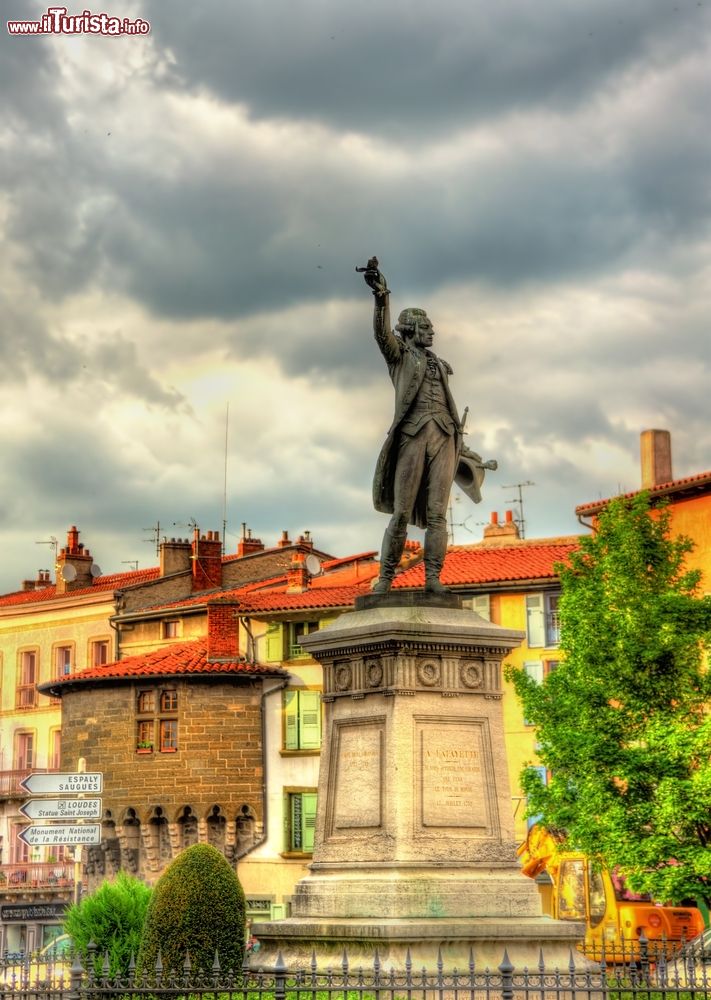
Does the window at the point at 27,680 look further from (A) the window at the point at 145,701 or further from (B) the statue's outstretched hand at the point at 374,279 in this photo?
(B) the statue's outstretched hand at the point at 374,279

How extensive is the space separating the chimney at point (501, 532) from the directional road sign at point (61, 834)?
35624 mm

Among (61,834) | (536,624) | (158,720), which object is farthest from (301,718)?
(61,834)

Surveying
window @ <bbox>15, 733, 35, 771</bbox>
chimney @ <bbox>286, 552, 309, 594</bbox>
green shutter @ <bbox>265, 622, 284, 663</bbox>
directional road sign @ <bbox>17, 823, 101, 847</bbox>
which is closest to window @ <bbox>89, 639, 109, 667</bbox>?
window @ <bbox>15, 733, 35, 771</bbox>

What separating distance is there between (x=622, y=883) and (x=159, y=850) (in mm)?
13873

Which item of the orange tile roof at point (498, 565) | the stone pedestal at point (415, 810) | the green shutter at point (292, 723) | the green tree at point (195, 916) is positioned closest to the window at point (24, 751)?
the green shutter at point (292, 723)

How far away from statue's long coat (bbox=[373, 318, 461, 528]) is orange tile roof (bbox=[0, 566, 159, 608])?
4281cm

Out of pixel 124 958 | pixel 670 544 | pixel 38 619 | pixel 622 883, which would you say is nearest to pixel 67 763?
pixel 38 619

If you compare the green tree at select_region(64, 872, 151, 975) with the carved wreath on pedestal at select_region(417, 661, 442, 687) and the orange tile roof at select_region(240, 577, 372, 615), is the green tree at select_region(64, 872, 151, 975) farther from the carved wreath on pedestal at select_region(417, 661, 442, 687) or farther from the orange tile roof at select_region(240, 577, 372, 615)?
the orange tile roof at select_region(240, 577, 372, 615)

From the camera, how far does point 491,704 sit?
1467 cm

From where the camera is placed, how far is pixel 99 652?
194 feet

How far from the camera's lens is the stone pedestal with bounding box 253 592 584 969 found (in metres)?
13.5

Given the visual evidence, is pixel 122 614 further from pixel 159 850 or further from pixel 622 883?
pixel 622 883

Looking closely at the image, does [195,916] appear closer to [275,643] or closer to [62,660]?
[275,643]

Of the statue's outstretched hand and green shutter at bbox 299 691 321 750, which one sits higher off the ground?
the statue's outstretched hand
